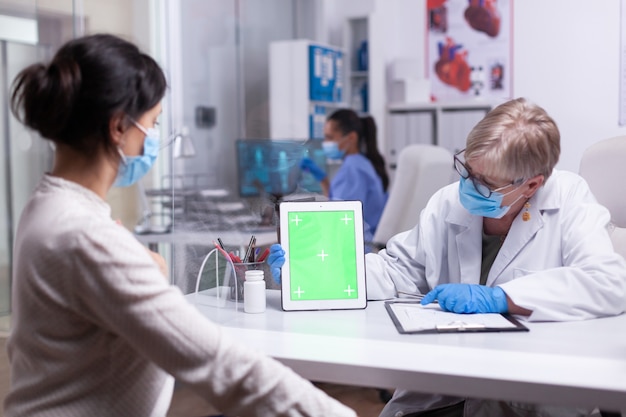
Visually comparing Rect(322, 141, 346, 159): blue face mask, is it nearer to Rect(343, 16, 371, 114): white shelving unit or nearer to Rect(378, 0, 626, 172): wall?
Rect(378, 0, 626, 172): wall

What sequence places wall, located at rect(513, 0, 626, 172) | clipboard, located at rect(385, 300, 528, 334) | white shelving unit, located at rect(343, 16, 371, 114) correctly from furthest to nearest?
white shelving unit, located at rect(343, 16, 371, 114)
wall, located at rect(513, 0, 626, 172)
clipboard, located at rect(385, 300, 528, 334)

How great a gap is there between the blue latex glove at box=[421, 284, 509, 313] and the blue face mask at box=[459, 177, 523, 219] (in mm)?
215

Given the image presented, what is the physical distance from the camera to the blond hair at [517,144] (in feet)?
5.42

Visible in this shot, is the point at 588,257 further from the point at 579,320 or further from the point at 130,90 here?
the point at 130,90

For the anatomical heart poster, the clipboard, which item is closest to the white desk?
the clipboard

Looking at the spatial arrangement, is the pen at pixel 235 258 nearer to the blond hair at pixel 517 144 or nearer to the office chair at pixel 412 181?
the blond hair at pixel 517 144

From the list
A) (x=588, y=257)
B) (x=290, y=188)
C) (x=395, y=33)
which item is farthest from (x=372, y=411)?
(x=395, y=33)

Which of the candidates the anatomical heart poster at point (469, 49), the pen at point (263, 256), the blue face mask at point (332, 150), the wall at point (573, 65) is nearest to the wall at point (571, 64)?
the wall at point (573, 65)

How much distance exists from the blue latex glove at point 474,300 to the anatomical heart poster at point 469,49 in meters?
3.96

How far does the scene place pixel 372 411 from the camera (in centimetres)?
275

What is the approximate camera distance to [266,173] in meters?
4.34

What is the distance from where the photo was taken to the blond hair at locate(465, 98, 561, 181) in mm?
1652

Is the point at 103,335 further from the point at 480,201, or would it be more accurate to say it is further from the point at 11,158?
the point at 11,158

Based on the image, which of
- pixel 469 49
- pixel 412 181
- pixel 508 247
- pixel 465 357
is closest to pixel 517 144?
pixel 508 247
